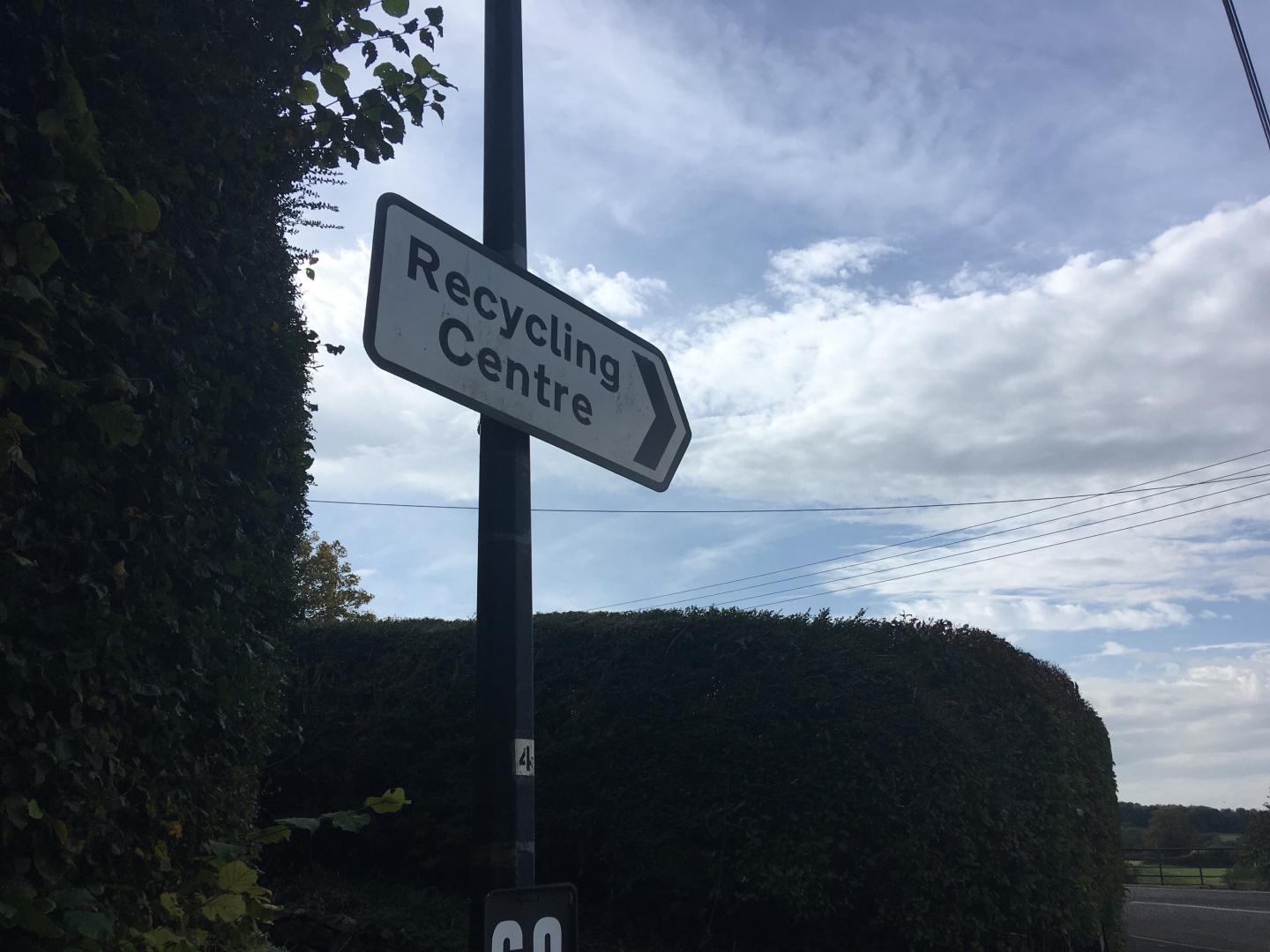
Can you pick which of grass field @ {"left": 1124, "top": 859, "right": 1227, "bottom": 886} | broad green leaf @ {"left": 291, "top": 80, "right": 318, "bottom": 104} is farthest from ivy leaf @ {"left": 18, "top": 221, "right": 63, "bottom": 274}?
grass field @ {"left": 1124, "top": 859, "right": 1227, "bottom": 886}

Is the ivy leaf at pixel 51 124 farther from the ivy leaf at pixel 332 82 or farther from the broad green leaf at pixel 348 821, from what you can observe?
the broad green leaf at pixel 348 821

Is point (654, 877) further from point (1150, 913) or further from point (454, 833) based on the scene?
point (1150, 913)

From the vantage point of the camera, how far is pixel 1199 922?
619 inches

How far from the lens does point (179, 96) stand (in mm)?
3215

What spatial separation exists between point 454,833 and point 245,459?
21.7ft

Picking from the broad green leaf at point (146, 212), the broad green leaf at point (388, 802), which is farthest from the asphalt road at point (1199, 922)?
the broad green leaf at point (146, 212)

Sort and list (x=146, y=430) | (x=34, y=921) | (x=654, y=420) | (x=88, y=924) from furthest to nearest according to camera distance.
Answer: (x=654, y=420)
(x=146, y=430)
(x=88, y=924)
(x=34, y=921)

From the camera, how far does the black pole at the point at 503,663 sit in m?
2.47

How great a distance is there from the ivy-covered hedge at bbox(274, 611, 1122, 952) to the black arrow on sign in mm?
5806

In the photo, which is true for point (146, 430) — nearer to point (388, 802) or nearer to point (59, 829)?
point (59, 829)

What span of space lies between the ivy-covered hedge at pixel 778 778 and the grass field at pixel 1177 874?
23385mm

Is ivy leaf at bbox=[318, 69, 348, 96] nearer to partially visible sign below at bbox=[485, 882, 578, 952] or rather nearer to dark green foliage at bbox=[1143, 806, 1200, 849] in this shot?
partially visible sign below at bbox=[485, 882, 578, 952]

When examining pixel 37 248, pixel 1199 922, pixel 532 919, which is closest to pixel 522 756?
pixel 532 919

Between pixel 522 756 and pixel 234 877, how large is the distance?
1.10 meters
